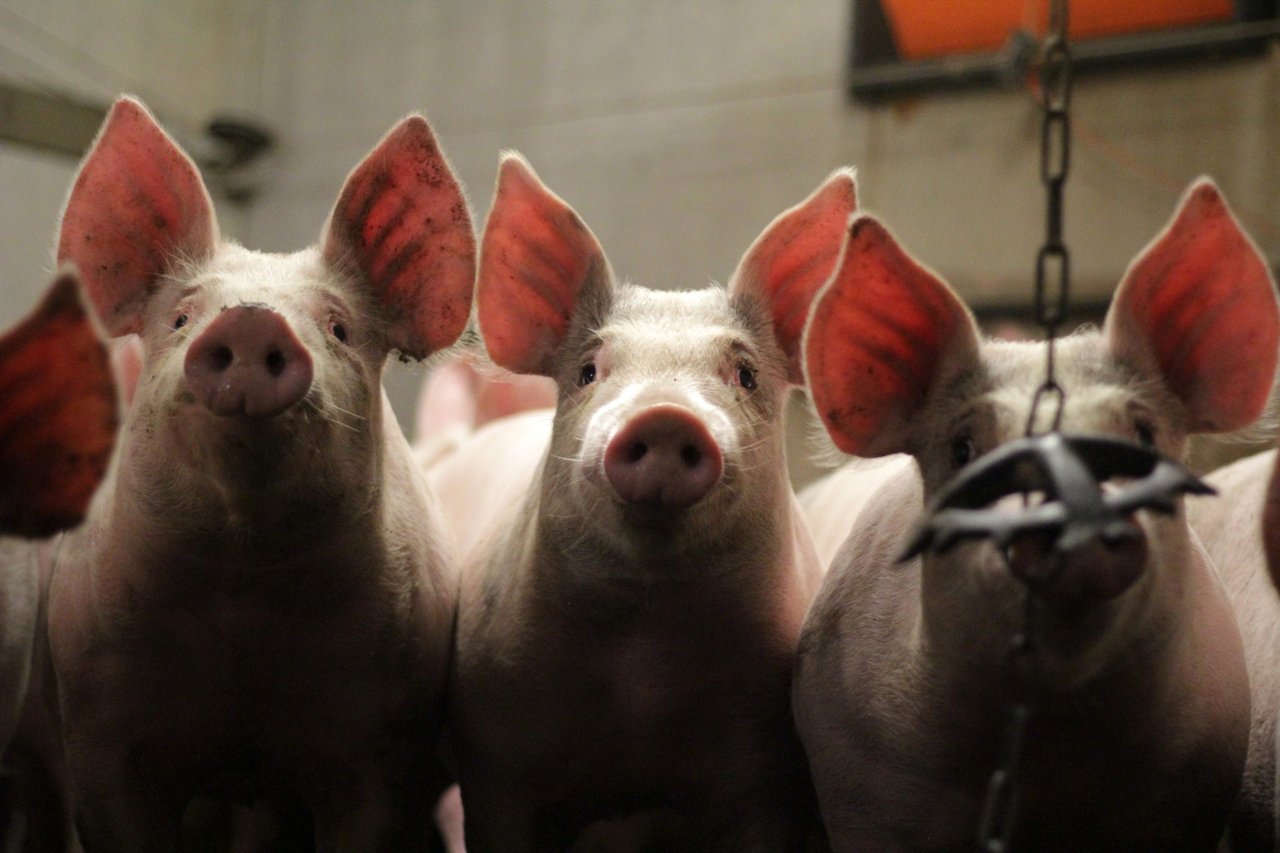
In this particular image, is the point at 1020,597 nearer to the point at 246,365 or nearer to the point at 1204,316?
the point at 1204,316

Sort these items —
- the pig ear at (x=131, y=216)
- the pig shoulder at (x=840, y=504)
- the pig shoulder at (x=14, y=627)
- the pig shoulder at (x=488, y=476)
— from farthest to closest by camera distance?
the pig shoulder at (x=840, y=504)
the pig shoulder at (x=488, y=476)
the pig ear at (x=131, y=216)
the pig shoulder at (x=14, y=627)

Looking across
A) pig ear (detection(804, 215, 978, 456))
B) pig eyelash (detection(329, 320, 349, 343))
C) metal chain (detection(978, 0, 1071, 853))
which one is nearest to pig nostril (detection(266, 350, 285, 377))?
pig eyelash (detection(329, 320, 349, 343))

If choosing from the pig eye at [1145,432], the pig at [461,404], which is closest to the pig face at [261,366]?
the pig eye at [1145,432]

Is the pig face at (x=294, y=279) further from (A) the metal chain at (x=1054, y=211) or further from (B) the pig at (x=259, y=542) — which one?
(A) the metal chain at (x=1054, y=211)

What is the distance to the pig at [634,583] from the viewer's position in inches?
75.2

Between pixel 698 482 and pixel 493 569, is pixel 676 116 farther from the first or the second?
pixel 698 482

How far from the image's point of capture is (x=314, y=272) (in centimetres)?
203

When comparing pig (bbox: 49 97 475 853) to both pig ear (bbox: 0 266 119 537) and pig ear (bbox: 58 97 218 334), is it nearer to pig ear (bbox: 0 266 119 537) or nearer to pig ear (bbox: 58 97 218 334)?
pig ear (bbox: 58 97 218 334)

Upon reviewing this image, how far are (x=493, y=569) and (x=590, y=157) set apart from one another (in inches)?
90.4

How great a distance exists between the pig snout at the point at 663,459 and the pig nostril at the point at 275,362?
16.9 inches

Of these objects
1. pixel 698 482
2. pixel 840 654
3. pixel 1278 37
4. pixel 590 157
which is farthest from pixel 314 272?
pixel 1278 37

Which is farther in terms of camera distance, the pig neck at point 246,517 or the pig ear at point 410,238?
the pig ear at point 410,238

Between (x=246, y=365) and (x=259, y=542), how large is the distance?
31 centimetres

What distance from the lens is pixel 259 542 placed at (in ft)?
6.08
